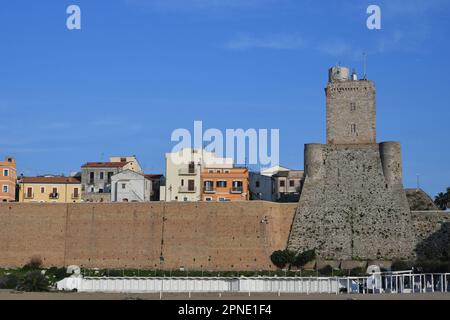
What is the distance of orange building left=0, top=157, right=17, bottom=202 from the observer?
69062 millimetres

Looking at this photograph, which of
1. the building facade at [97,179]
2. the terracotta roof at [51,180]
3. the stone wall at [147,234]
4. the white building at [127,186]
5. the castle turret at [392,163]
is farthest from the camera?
the terracotta roof at [51,180]

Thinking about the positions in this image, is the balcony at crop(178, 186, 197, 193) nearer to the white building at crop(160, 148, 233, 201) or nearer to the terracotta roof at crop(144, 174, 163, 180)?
the white building at crop(160, 148, 233, 201)

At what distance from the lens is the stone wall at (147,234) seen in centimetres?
5553

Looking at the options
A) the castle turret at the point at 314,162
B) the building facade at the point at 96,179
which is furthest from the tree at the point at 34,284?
the building facade at the point at 96,179

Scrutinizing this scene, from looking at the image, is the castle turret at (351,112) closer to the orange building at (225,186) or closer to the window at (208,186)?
the orange building at (225,186)

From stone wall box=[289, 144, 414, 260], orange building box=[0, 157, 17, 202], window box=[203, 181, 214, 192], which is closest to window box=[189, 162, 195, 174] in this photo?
window box=[203, 181, 214, 192]

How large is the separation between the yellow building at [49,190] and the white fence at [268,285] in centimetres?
2586

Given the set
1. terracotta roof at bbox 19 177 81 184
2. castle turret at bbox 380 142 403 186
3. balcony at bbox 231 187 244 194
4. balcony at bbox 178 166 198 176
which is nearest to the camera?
castle turret at bbox 380 142 403 186

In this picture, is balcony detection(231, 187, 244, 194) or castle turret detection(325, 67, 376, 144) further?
balcony detection(231, 187, 244, 194)

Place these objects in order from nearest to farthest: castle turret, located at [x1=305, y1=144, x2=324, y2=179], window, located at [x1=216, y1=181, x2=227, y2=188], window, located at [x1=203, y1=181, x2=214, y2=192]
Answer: castle turret, located at [x1=305, y1=144, x2=324, y2=179]
window, located at [x1=216, y1=181, x2=227, y2=188]
window, located at [x1=203, y1=181, x2=214, y2=192]

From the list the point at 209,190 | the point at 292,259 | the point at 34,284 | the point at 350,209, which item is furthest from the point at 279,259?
the point at 34,284

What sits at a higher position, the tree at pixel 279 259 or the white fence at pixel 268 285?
the tree at pixel 279 259

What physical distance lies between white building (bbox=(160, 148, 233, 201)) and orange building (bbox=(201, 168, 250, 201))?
64 cm

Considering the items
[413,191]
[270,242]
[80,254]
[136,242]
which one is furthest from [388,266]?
[80,254]
